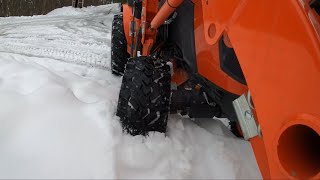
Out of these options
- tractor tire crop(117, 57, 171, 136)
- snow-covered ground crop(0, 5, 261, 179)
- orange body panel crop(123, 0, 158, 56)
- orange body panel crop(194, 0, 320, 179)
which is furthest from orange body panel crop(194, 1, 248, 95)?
orange body panel crop(123, 0, 158, 56)

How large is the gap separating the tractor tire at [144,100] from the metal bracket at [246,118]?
117 cm

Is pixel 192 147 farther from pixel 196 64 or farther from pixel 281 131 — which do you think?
pixel 281 131

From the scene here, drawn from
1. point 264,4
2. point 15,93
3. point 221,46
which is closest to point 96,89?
point 15,93

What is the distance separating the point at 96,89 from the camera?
312cm

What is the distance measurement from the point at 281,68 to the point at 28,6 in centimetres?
1646

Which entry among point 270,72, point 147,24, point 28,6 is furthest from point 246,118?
point 28,6

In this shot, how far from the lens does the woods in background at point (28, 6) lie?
624 inches

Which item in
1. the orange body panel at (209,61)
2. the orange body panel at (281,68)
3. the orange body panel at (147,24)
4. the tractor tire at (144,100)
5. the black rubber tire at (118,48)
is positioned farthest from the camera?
the black rubber tire at (118,48)

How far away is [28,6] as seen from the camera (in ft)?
53.6

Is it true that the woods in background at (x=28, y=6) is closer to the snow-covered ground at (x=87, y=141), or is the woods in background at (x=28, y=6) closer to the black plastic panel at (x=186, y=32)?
the snow-covered ground at (x=87, y=141)

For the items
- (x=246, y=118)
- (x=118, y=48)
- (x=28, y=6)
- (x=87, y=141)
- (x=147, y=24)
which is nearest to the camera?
(x=246, y=118)

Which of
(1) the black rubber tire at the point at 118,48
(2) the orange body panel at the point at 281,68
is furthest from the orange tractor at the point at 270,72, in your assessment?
(1) the black rubber tire at the point at 118,48

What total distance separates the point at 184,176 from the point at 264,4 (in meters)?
1.23

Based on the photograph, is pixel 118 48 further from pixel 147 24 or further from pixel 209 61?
pixel 209 61
